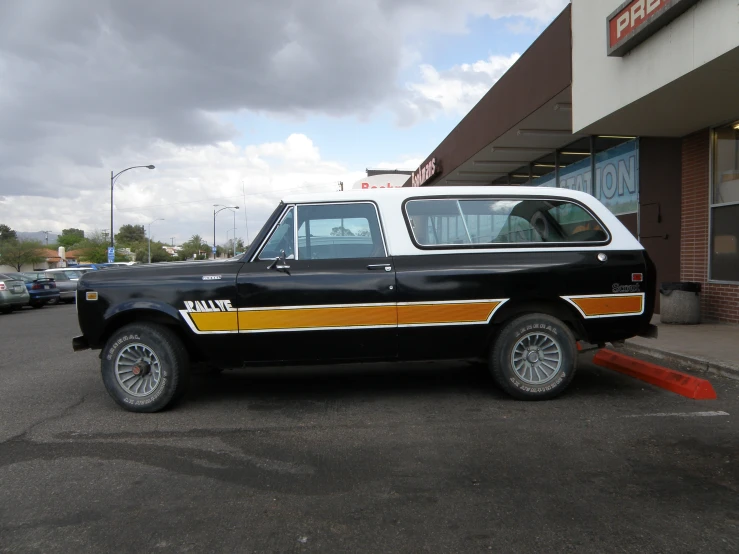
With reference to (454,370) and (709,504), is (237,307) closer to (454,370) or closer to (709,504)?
(454,370)

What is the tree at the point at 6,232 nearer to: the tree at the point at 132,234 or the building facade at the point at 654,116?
the tree at the point at 132,234

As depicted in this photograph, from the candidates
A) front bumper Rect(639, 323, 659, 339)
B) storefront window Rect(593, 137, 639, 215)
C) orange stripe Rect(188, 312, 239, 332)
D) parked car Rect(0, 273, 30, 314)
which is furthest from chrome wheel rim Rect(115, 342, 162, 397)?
parked car Rect(0, 273, 30, 314)

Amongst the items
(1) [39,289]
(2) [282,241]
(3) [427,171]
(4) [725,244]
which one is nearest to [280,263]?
(2) [282,241]

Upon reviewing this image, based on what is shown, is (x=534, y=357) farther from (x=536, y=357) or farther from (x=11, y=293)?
(x=11, y=293)

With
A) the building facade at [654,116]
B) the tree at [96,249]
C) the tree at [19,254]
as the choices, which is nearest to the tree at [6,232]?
the tree at [96,249]

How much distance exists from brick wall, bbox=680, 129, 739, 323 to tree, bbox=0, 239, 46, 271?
220ft

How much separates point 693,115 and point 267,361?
740cm

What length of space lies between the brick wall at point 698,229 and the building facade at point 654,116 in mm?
17

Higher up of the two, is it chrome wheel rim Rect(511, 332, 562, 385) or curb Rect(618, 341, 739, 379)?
chrome wheel rim Rect(511, 332, 562, 385)

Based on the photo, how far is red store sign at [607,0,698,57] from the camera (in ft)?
23.0

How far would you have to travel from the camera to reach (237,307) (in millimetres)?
4930

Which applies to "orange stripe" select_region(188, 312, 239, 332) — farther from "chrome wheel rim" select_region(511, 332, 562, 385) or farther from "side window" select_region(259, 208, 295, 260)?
"chrome wheel rim" select_region(511, 332, 562, 385)

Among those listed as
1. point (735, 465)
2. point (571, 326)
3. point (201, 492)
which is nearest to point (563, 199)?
point (571, 326)

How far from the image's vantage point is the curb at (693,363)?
584cm
